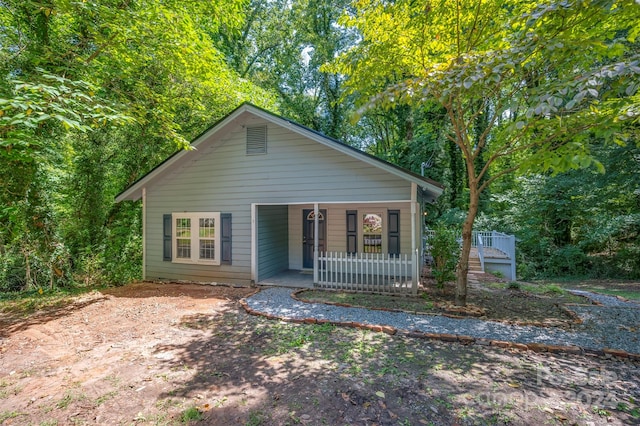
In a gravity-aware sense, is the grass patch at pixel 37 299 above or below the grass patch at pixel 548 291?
above

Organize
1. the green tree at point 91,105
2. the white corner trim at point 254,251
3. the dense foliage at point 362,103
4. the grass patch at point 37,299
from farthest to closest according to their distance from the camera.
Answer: the white corner trim at point 254,251 < the grass patch at point 37,299 < the green tree at point 91,105 < the dense foliage at point 362,103

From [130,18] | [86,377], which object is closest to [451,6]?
[130,18]

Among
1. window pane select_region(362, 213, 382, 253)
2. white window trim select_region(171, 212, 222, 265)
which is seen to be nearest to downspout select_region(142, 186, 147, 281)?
white window trim select_region(171, 212, 222, 265)

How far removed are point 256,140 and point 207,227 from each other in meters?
3.05

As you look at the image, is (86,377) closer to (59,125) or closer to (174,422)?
(174,422)

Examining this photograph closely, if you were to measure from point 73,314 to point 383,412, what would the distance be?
671 cm

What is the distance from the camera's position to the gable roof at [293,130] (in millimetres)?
7160

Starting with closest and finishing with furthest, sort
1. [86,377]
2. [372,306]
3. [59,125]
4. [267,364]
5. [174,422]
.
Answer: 1. [174,422]
2. [86,377]
3. [267,364]
4. [372,306]
5. [59,125]

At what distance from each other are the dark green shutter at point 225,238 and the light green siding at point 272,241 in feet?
2.95

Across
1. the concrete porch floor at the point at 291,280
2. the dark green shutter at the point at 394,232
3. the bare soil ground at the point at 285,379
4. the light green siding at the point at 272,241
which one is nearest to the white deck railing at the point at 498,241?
the dark green shutter at the point at 394,232

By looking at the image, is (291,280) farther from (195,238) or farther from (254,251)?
(195,238)

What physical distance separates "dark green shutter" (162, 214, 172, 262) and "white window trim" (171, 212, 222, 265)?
0.13 m

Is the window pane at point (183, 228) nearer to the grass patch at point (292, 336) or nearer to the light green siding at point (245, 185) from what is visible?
the light green siding at point (245, 185)

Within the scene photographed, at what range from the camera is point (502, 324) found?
5352mm
